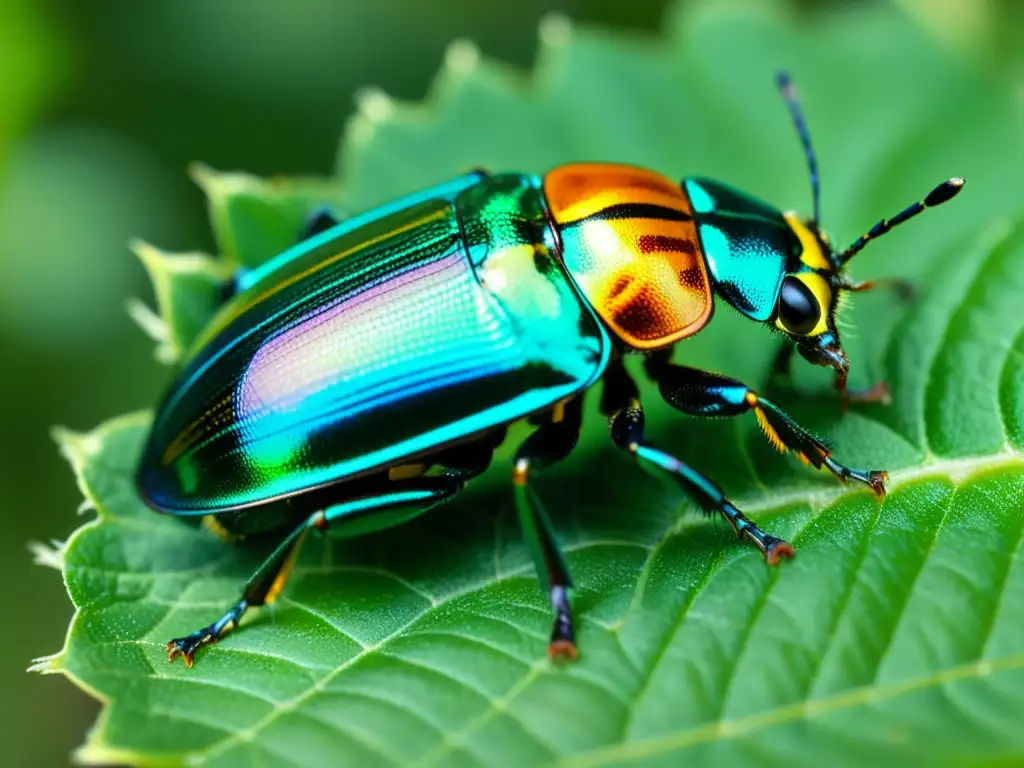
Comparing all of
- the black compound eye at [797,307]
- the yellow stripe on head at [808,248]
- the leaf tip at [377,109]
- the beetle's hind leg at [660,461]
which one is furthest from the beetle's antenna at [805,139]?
the leaf tip at [377,109]

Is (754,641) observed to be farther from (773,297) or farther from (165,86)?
(165,86)

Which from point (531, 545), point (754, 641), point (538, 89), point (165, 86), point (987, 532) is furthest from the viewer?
point (165, 86)

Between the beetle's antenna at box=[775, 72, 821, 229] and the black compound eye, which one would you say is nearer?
the black compound eye

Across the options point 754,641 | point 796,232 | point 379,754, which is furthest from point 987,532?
point 379,754

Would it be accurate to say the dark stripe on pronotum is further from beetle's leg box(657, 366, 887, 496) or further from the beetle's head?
beetle's leg box(657, 366, 887, 496)

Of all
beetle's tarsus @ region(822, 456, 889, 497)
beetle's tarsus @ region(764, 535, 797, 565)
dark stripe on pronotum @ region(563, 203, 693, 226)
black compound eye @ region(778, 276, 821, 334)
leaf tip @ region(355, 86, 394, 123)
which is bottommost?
beetle's tarsus @ region(764, 535, 797, 565)

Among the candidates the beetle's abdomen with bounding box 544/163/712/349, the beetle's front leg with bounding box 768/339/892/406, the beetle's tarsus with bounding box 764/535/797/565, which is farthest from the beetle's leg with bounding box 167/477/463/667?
the beetle's front leg with bounding box 768/339/892/406

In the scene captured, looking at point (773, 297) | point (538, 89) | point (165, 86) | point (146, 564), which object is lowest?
point (146, 564)

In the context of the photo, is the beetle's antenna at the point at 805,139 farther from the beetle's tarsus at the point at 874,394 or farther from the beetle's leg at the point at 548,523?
the beetle's leg at the point at 548,523
